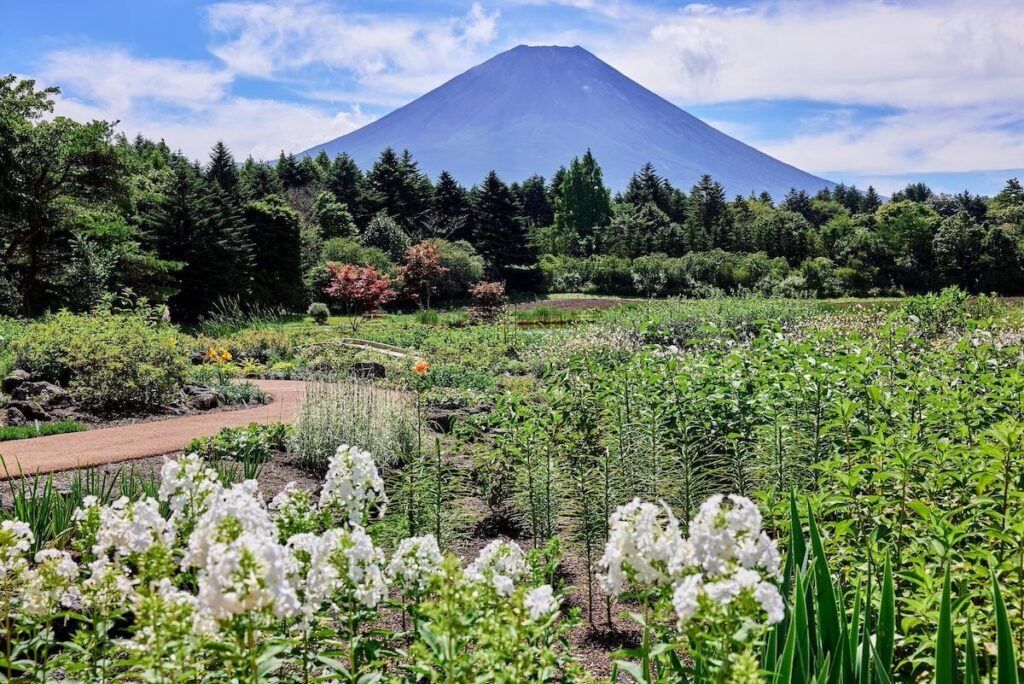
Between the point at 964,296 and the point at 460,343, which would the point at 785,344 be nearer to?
the point at 964,296

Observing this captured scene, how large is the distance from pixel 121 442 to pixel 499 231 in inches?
1096

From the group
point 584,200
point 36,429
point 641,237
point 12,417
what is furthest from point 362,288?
point 584,200

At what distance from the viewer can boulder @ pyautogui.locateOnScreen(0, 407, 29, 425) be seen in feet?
26.0

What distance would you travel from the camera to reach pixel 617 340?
11.7 metres

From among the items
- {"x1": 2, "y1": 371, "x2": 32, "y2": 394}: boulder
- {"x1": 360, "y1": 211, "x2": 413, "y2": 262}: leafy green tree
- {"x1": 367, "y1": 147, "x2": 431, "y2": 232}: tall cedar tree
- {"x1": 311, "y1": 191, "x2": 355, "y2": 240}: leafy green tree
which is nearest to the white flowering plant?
{"x1": 2, "y1": 371, "x2": 32, "y2": 394}: boulder

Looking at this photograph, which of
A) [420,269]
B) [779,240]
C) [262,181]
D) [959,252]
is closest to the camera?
[420,269]

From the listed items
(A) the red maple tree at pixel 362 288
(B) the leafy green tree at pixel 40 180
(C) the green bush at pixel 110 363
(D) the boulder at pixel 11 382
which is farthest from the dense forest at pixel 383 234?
(D) the boulder at pixel 11 382

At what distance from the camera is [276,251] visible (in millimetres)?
→ 26453

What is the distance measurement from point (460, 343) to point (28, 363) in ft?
23.0

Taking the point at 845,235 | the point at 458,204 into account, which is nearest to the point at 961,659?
the point at 458,204

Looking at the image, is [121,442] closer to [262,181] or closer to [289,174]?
[262,181]

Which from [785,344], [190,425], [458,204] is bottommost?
[190,425]

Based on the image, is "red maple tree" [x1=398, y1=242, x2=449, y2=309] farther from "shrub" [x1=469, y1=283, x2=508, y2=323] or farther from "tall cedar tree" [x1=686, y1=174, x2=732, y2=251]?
"tall cedar tree" [x1=686, y1=174, x2=732, y2=251]

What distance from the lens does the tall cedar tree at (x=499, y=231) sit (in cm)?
3403
